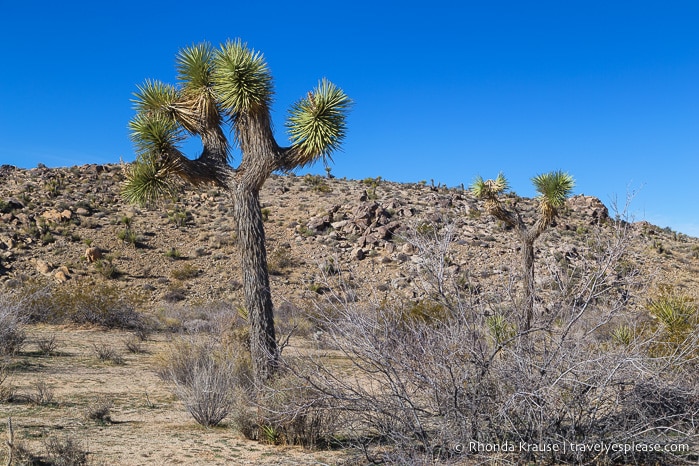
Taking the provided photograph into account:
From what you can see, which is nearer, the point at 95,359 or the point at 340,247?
the point at 95,359

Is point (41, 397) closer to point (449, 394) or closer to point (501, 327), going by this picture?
point (449, 394)

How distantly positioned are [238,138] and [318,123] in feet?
4.34

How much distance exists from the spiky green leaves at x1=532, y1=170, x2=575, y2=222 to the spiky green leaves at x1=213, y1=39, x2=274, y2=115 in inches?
346

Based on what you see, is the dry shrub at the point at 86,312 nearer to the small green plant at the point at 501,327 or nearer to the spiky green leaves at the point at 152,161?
the spiky green leaves at the point at 152,161

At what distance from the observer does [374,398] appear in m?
5.52

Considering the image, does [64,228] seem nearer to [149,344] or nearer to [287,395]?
[149,344]

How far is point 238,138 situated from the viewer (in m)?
9.85

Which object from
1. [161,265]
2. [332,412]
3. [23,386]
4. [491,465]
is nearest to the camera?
[491,465]

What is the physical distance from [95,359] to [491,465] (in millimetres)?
11605

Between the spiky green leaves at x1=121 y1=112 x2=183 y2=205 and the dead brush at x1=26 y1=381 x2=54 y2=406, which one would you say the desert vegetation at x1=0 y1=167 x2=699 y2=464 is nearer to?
the dead brush at x1=26 y1=381 x2=54 y2=406

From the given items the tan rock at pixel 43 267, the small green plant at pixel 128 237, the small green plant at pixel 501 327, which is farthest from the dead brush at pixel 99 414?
the small green plant at pixel 128 237

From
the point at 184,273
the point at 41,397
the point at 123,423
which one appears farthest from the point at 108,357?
the point at 184,273

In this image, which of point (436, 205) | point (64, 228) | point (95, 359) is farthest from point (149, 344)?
point (436, 205)

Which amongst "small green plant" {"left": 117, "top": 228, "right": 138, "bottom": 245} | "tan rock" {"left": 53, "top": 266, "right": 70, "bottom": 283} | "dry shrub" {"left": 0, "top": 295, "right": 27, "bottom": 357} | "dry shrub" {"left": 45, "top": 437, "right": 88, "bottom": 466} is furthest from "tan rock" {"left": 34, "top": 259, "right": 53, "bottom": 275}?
"dry shrub" {"left": 45, "top": 437, "right": 88, "bottom": 466}
